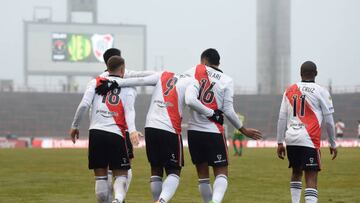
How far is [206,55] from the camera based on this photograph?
11016 millimetres

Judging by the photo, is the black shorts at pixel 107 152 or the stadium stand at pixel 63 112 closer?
the black shorts at pixel 107 152

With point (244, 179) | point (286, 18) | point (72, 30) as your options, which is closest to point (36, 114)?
point (72, 30)

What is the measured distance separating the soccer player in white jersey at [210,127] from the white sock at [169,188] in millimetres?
506

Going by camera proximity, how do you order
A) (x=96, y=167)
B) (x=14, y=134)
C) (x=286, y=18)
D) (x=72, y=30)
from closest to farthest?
(x=96, y=167)
(x=14, y=134)
(x=72, y=30)
(x=286, y=18)

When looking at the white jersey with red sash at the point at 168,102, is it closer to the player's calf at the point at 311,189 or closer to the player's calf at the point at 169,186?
the player's calf at the point at 169,186

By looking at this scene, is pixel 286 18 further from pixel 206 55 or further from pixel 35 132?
pixel 206 55

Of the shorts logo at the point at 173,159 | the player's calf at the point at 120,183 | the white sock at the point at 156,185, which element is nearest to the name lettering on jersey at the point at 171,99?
the shorts logo at the point at 173,159

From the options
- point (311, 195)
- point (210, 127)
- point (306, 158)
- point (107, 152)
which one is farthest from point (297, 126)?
point (107, 152)

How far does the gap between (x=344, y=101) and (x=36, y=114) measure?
2871cm

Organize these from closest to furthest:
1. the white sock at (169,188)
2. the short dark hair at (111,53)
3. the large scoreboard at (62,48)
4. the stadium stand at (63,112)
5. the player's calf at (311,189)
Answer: the white sock at (169,188), the player's calf at (311,189), the short dark hair at (111,53), the stadium stand at (63,112), the large scoreboard at (62,48)

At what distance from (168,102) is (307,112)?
1.90 m

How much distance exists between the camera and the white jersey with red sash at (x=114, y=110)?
35.0 ft

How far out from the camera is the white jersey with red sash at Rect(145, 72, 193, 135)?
1077 cm

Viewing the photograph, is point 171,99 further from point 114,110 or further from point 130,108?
point 114,110
